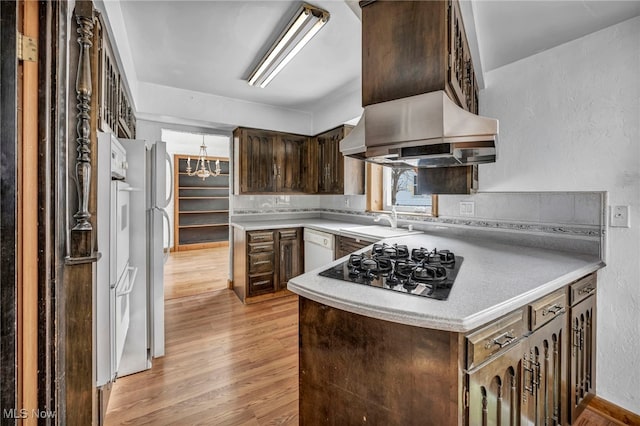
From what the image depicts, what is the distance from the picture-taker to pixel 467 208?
2.50 m

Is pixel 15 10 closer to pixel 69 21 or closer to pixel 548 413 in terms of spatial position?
pixel 69 21

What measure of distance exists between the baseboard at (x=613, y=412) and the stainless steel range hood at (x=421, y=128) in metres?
1.72

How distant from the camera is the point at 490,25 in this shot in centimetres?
169

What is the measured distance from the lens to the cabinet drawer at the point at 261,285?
3484mm

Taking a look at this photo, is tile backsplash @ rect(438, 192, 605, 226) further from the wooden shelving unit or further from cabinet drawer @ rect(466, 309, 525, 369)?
the wooden shelving unit

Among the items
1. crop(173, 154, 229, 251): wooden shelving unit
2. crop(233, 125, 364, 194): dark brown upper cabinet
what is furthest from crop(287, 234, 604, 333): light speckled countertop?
crop(173, 154, 229, 251): wooden shelving unit

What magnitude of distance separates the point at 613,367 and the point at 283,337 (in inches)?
90.6

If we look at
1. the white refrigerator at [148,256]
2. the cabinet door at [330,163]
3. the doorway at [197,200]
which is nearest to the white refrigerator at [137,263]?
the white refrigerator at [148,256]

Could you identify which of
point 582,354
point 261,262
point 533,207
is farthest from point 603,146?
point 261,262

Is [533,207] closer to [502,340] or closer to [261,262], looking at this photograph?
[502,340]

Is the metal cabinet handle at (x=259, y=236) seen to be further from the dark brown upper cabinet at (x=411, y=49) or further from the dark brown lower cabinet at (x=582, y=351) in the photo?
the dark brown lower cabinet at (x=582, y=351)

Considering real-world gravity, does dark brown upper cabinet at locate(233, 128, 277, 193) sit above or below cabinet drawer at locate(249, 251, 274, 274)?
above

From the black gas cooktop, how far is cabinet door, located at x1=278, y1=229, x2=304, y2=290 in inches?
84.9

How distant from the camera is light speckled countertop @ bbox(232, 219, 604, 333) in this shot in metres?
0.92
